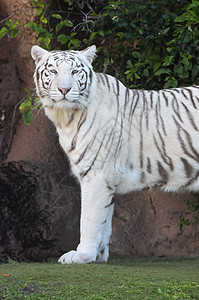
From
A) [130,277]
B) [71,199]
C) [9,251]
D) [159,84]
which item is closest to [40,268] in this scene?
[130,277]

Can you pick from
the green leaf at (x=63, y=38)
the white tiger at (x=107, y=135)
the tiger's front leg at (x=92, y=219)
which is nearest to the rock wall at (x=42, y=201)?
the green leaf at (x=63, y=38)

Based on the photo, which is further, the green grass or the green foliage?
the green foliage

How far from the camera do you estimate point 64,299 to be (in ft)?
10.1

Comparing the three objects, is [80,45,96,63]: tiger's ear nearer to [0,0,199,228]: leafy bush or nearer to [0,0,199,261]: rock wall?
[0,0,199,228]: leafy bush

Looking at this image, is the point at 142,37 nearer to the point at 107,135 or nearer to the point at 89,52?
the point at 89,52

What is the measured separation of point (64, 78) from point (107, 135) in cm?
59

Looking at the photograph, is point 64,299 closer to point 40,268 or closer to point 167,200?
point 40,268

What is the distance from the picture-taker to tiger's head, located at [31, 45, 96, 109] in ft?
14.5

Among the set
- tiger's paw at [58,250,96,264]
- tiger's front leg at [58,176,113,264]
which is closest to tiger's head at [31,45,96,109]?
tiger's front leg at [58,176,113,264]

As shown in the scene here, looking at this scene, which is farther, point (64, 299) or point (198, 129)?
point (198, 129)

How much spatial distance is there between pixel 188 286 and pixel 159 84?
274cm

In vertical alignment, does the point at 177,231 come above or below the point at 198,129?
below

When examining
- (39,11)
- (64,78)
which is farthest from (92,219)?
(39,11)

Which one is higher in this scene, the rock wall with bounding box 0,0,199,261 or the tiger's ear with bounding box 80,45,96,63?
the tiger's ear with bounding box 80,45,96,63
